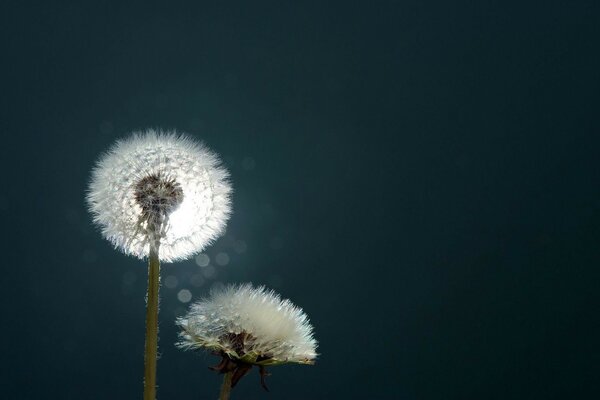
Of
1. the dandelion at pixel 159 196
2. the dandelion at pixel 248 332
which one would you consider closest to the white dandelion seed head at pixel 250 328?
the dandelion at pixel 248 332

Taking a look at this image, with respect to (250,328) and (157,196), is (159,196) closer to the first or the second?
(157,196)

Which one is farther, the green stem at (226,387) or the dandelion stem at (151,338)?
the green stem at (226,387)

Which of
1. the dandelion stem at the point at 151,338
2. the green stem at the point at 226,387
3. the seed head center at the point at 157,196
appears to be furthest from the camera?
the seed head center at the point at 157,196

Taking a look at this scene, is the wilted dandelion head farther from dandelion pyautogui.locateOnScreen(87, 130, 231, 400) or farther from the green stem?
dandelion pyautogui.locateOnScreen(87, 130, 231, 400)

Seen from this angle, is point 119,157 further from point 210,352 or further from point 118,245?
point 210,352

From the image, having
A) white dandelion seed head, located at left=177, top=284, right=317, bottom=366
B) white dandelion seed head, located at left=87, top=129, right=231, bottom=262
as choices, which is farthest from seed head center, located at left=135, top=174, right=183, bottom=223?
white dandelion seed head, located at left=177, top=284, right=317, bottom=366

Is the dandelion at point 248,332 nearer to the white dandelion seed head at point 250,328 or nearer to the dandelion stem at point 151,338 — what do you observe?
the white dandelion seed head at point 250,328
